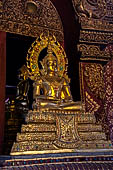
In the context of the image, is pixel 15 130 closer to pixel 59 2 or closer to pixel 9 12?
pixel 9 12

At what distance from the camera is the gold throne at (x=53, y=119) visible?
2.91 m

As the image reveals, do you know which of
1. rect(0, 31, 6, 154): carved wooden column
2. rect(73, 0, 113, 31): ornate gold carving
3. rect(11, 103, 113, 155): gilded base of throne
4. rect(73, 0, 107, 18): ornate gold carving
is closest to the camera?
rect(11, 103, 113, 155): gilded base of throne

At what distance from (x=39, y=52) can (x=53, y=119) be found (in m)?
1.13

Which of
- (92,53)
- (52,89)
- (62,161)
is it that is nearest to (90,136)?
(62,161)

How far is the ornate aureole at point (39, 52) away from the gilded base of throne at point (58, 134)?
742mm

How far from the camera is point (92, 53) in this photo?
414cm

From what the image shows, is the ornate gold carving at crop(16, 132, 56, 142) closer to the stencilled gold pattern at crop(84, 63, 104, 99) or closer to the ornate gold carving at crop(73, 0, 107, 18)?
the stencilled gold pattern at crop(84, 63, 104, 99)

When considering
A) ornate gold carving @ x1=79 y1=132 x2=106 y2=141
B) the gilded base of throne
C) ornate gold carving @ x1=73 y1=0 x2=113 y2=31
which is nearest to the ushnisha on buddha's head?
ornate gold carving @ x1=73 y1=0 x2=113 y2=31

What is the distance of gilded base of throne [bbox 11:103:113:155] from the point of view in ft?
9.37

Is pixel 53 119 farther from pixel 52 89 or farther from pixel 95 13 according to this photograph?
pixel 95 13

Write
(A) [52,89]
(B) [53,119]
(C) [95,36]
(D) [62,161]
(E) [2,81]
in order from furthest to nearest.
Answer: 1. (C) [95,36]
2. (A) [52,89]
3. (E) [2,81]
4. (B) [53,119]
5. (D) [62,161]

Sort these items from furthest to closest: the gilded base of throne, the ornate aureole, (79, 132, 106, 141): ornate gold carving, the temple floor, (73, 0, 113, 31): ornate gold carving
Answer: (73, 0, 113, 31): ornate gold carving → the ornate aureole → (79, 132, 106, 141): ornate gold carving → the gilded base of throne → the temple floor

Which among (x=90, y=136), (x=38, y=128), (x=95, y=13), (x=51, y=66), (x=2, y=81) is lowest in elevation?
(x=90, y=136)

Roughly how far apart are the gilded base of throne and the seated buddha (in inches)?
5.8
